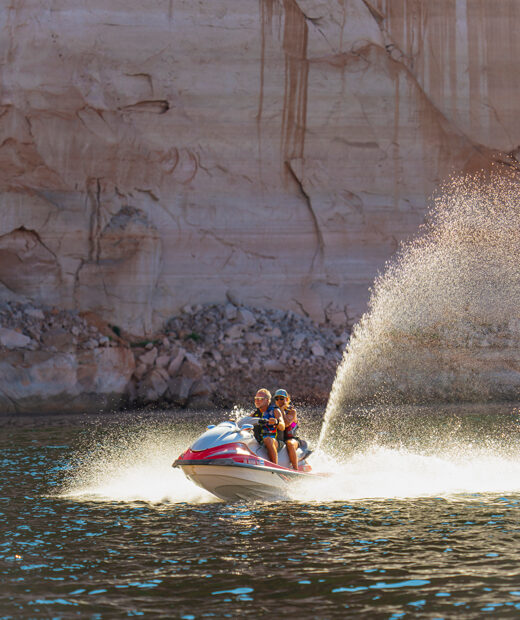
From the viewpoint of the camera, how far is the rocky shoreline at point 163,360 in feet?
69.7

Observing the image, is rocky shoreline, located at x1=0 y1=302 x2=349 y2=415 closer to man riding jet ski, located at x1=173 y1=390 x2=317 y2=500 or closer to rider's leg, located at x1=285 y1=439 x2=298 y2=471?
rider's leg, located at x1=285 y1=439 x2=298 y2=471

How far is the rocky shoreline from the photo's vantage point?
21.2 metres

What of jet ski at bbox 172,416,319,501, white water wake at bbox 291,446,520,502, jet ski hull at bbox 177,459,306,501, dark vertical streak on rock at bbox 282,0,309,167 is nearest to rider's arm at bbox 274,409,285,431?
jet ski at bbox 172,416,319,501

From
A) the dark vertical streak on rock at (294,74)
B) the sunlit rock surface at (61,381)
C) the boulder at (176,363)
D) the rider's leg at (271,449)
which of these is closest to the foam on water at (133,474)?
the rider's leg at (271,449)

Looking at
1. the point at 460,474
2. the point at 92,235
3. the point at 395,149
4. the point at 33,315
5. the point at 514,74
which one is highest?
the point at 514,74

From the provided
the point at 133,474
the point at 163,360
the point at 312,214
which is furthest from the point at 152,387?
the point at 133,474

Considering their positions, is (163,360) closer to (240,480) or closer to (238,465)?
(240,480)

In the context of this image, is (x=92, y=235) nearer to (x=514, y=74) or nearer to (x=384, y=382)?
(x=384, y=382)

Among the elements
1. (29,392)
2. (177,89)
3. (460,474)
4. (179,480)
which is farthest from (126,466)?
(177,89)

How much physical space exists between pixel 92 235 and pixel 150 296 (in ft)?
7.13

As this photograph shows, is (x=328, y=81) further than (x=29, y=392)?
Yes

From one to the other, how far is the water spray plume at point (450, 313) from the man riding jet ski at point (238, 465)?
11.3m

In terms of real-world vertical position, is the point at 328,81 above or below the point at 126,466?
above

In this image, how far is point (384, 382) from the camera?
913 inches
